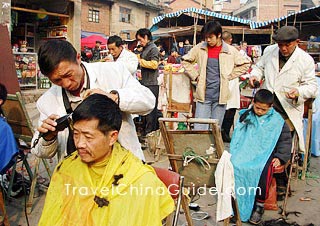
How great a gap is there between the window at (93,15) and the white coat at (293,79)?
76.4 feet

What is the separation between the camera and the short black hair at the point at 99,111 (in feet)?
5.90

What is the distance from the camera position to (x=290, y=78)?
412 centimetres

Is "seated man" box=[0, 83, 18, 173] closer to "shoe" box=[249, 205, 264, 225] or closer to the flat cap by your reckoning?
"shoe" box=[249, 205, 264, 225]

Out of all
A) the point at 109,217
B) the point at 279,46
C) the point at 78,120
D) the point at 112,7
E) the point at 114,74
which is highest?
the point at 112,7

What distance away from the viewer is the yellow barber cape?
1827 mm

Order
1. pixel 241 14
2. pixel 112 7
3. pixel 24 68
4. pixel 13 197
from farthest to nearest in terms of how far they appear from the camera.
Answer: pixel 241 14, pixel 112 7, pixel 24 68, pixel 13 197

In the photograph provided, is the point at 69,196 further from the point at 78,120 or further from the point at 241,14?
the point at 241,14

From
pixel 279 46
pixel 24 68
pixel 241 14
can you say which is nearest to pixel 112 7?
pixel 241 14

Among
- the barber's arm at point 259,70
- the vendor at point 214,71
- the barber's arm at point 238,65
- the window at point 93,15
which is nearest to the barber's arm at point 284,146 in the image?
the barber's arm at point 259,70

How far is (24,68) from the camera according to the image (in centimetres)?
969

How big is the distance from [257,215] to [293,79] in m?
1.51

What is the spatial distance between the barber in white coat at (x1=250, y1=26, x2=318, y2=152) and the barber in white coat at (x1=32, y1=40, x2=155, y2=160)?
237 centimetres

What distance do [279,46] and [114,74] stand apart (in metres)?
2.51

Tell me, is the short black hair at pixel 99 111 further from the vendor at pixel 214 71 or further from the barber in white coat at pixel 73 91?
the vendor at pixel 214 71
